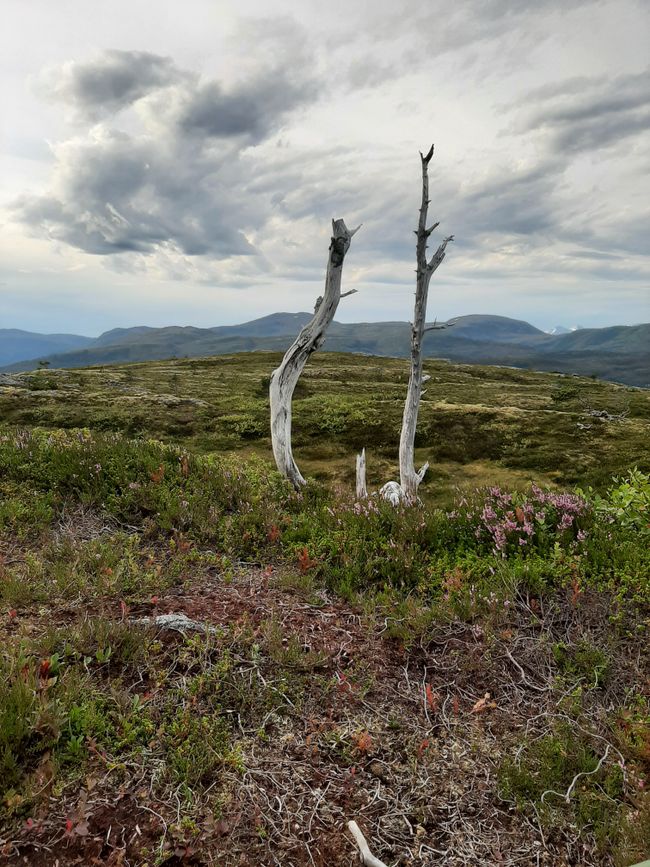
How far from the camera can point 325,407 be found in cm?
3297

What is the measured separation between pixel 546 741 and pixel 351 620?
2.33 metres

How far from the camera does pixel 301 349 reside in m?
13.7

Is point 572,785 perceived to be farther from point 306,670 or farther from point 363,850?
point 306,670

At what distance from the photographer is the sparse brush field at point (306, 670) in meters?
3.34

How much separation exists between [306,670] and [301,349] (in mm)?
10033

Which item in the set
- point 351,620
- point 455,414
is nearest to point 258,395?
point 455,414

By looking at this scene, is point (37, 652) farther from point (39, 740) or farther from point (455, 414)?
point (455, 414)

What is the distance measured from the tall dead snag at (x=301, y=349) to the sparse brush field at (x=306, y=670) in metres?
3.17

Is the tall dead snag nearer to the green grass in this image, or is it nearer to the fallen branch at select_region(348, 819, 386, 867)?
the green grass

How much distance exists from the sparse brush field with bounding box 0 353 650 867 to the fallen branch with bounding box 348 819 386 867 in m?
0.08

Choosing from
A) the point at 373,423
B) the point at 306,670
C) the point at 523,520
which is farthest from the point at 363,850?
the point at 373,423

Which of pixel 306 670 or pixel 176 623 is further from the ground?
pixel 176 623

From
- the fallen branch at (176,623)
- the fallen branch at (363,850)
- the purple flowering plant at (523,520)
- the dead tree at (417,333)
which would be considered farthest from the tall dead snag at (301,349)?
the fallen branch at (363,850)

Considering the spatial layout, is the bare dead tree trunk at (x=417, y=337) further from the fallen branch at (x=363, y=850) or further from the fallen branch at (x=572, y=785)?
the fallen branch at (x=363, y=850)
